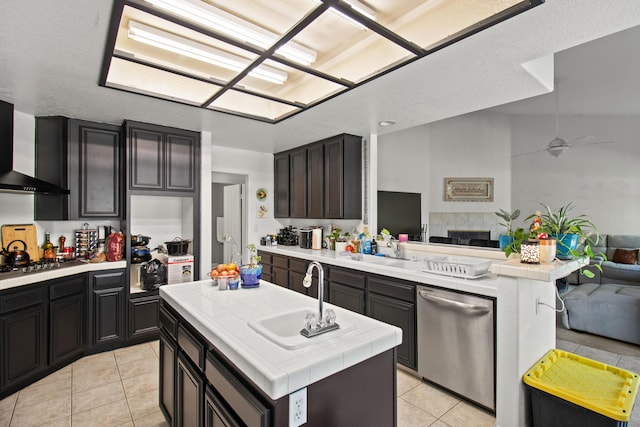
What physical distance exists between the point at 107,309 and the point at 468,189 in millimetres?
6529

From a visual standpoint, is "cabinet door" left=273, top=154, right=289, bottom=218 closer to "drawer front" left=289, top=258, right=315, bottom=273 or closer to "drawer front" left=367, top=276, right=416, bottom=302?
"drawer front" left=289, top=258, right=315, bottom=273

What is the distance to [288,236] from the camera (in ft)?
17.2

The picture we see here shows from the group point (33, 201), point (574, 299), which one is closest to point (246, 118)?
point (33, 201)

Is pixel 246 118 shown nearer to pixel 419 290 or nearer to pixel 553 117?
pixel 419 290

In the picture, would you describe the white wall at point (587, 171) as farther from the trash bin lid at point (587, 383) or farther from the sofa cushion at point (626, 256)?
the trash bin lid at point (587, 383)

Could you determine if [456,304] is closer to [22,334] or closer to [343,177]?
[343,177]

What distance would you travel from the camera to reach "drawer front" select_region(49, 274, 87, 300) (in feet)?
9.58

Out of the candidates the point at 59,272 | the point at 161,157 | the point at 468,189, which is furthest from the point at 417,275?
the point at 468,189

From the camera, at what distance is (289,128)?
3.92m

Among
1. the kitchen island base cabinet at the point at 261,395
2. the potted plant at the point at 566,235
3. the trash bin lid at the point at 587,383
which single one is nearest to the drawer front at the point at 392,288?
the trash bin lid at the point at 587,383

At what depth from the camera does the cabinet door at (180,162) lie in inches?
149

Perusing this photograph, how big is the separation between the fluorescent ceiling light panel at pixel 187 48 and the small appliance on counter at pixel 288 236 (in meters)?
2.99

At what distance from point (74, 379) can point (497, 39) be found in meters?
4.14

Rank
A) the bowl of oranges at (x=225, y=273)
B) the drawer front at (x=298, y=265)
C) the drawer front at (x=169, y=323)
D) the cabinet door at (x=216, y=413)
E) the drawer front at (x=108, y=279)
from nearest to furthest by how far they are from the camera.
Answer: the cabinet door at (x=216, y=413)
the drawer front at (x=169, y=323)
the bowl of oranges at (x=225, y=273)
the drawer front at (x=108, y=279)
the drawer front at (x=298, y=265)
